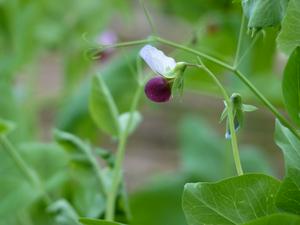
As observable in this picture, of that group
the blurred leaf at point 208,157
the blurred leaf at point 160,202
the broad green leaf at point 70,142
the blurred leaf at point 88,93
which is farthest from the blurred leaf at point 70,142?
the blurred leaf at point 208,157

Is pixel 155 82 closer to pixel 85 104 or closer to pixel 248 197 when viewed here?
pixel 248 197

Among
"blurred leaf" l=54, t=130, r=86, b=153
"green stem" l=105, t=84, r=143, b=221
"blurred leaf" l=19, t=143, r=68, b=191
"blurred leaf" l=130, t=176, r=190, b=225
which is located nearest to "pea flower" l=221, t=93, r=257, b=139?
"green stem" l=105, t=84, r=143, b=221

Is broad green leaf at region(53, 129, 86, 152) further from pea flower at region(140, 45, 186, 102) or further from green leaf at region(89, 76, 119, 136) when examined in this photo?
pea flower at region(140, 45, 186, 102)

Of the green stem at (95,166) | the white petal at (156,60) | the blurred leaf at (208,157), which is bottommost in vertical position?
the blurred leaf at (208,157)

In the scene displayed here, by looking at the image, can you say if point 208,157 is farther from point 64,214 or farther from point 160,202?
point 64,214

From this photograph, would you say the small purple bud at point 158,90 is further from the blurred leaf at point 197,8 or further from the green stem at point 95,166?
the blurred leaf at point 197,8
